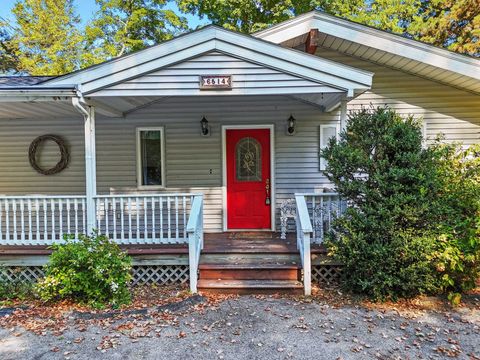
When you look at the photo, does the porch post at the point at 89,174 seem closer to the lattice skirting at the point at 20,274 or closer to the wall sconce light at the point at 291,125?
the lattice skirting at the point at 20,274

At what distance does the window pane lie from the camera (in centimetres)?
685

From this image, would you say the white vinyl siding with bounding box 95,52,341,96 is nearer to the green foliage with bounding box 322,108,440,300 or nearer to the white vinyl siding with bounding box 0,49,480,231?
the green foliage with bounding box 322,108,440,300

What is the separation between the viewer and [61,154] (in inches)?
270

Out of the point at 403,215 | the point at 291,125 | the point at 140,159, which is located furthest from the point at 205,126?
the point at 403,215

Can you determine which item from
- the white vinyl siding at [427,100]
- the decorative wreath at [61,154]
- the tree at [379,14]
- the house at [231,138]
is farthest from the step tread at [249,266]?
the tree at [379,14]

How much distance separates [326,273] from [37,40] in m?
23.1

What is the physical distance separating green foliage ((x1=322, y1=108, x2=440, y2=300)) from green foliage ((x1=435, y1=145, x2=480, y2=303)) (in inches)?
6.0

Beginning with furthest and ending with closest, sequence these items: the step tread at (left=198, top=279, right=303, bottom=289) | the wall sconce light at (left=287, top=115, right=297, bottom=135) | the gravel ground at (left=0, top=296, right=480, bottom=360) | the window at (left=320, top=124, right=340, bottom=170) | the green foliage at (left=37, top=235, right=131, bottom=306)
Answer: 1. the window at (left=320, top=124, right=340, bottom=170)
2. the wall sconce light at (left=287, top=115, right=297, bottom=135)
3. the step tread at (left=198, top=279, right=303, bottom=289)
4. the green foliage at (left=37, top=235, right=131, bottom=306)
5. the gravel ground at (left=0, top=296, right=480, bottom=360)

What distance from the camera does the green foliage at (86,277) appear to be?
4225mm

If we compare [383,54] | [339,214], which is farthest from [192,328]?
[383,54]

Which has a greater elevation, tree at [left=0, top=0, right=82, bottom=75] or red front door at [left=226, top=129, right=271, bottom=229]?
tree at [left=0, top=0, right=82, bottom=75]

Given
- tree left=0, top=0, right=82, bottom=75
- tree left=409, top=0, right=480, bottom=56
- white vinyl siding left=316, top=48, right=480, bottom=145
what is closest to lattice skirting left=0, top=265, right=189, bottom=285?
white vinyl siding left=316, top=48, right=480, bottom=145

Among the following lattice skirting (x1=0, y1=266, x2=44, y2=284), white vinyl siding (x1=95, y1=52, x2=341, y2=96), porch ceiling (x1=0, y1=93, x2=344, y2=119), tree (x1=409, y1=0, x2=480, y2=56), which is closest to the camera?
white vinyl siding (x1=95, y1=52, x2=341, y2=96)

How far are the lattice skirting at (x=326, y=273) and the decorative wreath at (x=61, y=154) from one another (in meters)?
5.40
